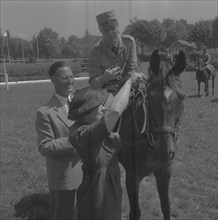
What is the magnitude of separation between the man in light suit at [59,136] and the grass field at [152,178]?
56.7 inches

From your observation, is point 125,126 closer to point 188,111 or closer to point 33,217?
point 33,217

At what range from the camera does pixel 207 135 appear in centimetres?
805

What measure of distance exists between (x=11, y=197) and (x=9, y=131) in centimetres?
443

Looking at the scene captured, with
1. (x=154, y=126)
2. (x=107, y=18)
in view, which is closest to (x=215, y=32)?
(x=107, y=18)

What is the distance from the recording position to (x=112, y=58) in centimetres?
330

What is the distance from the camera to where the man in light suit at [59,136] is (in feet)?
9.20

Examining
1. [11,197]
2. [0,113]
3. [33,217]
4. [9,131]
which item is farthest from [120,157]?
[0,113]

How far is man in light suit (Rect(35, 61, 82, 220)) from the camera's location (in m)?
2.80

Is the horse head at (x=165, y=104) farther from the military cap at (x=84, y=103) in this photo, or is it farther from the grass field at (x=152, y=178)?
the grass field at (x=152, y=178)

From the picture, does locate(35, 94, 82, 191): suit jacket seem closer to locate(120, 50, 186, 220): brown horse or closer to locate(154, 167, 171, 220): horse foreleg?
locate(120, 50, 186, 220): brown horse

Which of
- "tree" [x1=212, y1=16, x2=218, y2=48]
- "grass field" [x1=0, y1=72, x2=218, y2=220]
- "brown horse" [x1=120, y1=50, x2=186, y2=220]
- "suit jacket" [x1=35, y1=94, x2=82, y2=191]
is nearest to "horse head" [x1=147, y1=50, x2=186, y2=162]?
"brown horse" [x1=120, y1=50, x2=186, y2=220]

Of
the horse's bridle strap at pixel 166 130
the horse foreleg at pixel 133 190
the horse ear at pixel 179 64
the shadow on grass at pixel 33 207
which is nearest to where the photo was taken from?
the horse's bridle strap at pixel 166 130

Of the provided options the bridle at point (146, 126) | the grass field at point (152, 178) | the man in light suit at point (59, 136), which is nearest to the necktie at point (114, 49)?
the bridle at point (146, 126)

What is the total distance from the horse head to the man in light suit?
0.70 meters
